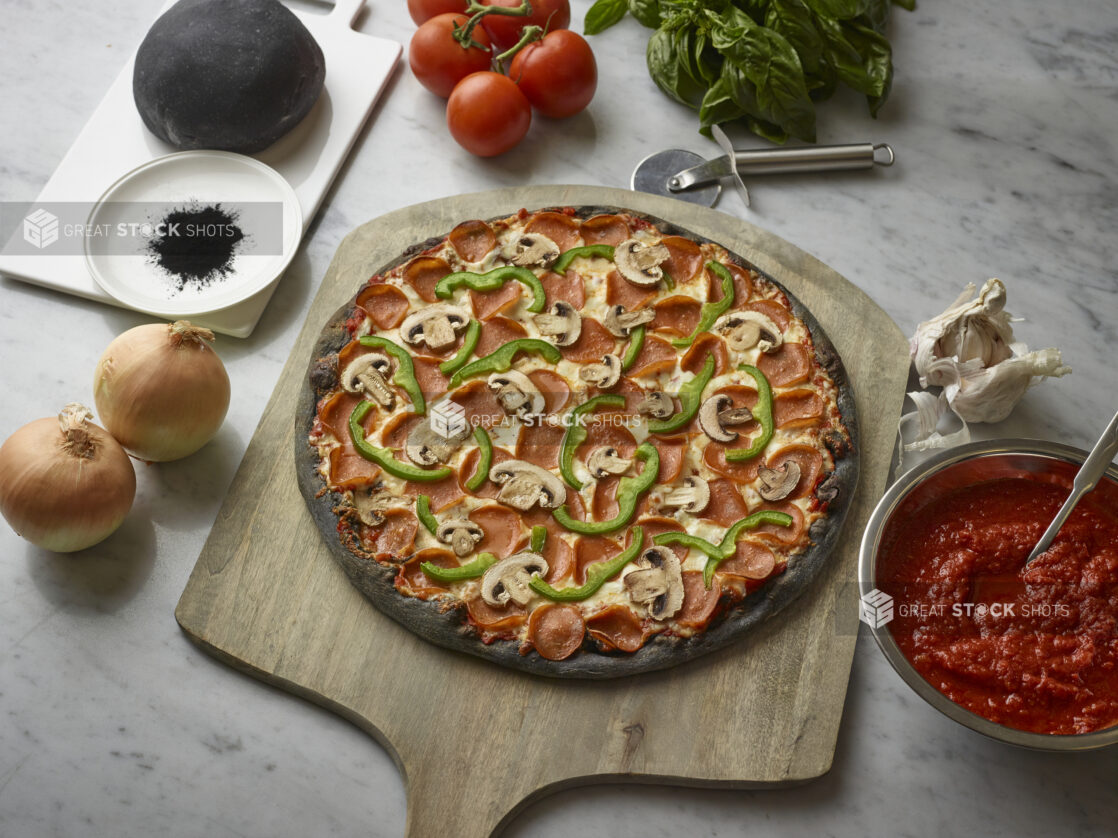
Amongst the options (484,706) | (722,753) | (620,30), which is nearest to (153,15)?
(620,30)

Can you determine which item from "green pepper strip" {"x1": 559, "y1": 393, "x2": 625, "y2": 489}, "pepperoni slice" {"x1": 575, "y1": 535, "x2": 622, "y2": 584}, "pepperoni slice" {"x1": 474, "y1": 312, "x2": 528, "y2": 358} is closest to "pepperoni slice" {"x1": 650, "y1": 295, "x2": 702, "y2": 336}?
"green pepper strip" {"x1": 559, "y1": 393, "x2": 625, "y2": 489}

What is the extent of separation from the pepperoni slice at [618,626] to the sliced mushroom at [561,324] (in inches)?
37.0

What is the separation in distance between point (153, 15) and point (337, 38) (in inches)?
34.7

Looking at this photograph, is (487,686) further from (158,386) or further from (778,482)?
(158,386)

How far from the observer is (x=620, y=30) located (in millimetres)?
4055

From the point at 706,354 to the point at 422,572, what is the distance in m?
1.21

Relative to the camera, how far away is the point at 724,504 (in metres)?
3.04

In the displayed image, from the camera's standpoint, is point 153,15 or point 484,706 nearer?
point 484,706

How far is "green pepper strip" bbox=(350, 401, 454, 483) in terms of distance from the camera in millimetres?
3023

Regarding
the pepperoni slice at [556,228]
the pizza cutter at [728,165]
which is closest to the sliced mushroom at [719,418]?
the pepperoni slice at [556,228]

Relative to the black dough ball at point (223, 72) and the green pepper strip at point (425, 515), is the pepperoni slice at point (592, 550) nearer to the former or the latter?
the green pepper strip at point (425, 515)

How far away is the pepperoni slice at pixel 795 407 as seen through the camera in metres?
3.13

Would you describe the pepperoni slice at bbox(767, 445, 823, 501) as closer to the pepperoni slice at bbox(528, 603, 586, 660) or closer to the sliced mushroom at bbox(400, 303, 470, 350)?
the pepperoni slice at bbox(528, 603, 586, 660)

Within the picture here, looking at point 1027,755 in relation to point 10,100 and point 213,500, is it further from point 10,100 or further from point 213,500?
point 10,100
